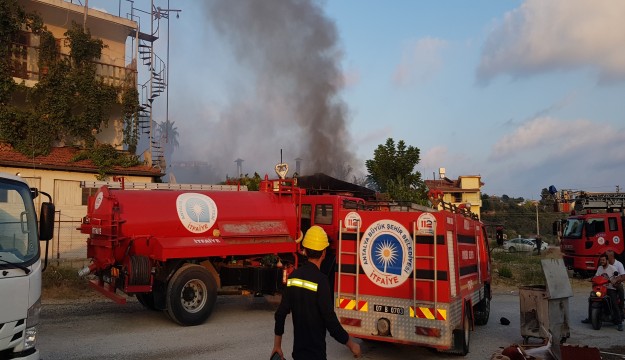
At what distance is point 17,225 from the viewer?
4.95 m

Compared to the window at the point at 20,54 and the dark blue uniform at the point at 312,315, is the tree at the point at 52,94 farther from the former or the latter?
the dark blue uniform at the point at 312,315

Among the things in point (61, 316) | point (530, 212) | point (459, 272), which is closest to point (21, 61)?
point (61, 316)

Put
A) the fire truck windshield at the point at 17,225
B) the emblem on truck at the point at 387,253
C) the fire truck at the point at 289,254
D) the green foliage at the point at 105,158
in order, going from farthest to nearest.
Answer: the green foliage at the point at 105,158 < the emblem on truck at the point at 387,253 < the fire truck at the point at 289,254 < the fire truck windshield at the point at 17,225

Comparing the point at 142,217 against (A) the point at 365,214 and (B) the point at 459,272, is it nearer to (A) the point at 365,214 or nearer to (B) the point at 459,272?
(A) the point at 365,214

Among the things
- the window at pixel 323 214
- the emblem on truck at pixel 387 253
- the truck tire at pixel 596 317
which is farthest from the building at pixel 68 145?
the truck tire at pixel 596 317

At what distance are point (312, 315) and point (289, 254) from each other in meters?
7.30

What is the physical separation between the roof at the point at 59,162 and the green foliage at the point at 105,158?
154mm

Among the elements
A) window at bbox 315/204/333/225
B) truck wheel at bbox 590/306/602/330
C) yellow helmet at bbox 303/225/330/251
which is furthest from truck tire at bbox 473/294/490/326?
yellow helmet at bbox 303/225/330/251

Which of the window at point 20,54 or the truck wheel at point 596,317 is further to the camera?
the window at point 20,54

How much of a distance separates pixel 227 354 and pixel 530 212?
220ft

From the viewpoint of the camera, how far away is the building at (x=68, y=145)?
1783cm

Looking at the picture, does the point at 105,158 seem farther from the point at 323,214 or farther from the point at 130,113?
the point at 323,214

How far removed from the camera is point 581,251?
65.8 feet

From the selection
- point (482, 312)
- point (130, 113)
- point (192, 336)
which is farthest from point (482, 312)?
point (130, 113)
